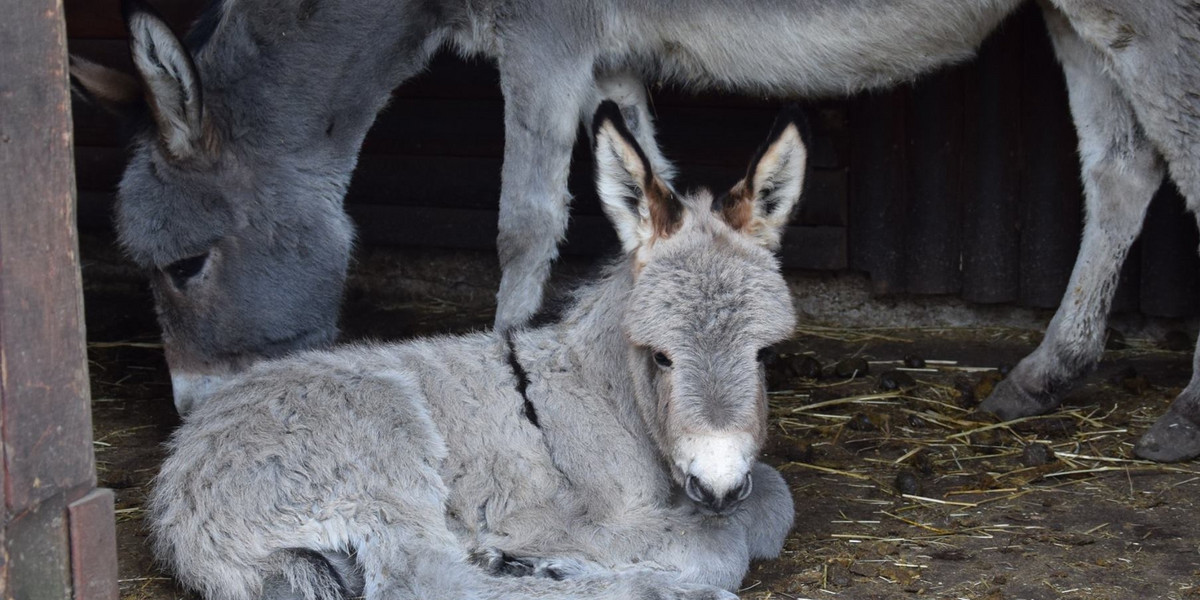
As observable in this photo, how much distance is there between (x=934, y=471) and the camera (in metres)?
4.70

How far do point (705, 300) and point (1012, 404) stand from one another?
2402 mm

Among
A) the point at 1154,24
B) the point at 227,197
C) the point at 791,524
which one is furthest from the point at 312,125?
the point at 1154,24

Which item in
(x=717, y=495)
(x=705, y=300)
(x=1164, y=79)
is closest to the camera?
(x=717, y=495)

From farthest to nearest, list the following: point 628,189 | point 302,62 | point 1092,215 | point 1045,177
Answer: point 1045,177, point 1092,215, point 302,62, point 628,189

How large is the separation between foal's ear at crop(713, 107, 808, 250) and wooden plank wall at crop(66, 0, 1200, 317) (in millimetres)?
2900

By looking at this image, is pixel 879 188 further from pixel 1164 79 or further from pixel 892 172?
pixel 1164 79

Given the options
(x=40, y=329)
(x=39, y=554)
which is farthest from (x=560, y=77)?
(x=39, y=554)

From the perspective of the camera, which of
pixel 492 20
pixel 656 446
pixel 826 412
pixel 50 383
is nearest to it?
pixel 50 383

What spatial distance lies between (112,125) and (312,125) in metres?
3.42

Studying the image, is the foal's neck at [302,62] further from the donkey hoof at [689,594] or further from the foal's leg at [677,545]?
the donkey hoof at [689,594]

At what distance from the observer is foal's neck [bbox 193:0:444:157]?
189 inches

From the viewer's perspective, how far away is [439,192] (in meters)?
7.30

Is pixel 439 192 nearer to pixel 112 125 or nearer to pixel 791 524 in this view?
pixel 112 125

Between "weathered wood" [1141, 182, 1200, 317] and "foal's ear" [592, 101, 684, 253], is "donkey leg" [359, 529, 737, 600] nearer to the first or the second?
"foal's ear" [592, 101, 684, 253]
